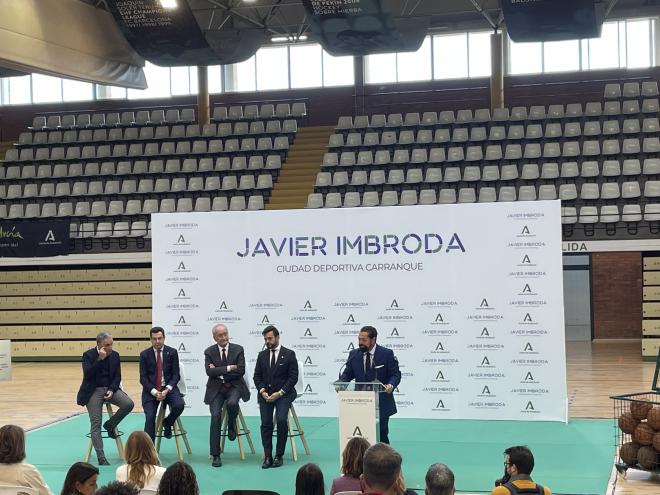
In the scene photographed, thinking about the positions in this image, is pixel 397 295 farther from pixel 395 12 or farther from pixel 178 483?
pixel 395 12

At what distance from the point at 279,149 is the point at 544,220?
12.2 metres

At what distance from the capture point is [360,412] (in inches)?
354

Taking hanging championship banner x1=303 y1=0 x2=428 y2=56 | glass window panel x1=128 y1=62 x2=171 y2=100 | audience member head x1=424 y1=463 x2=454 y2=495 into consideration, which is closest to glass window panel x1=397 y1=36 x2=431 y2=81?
glass window panel x1=128 y1=62 x2=171 y2=100

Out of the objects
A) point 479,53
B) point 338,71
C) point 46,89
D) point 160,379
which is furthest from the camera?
point 46,89

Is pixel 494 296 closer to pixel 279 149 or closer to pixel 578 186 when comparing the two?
pixel 578 186

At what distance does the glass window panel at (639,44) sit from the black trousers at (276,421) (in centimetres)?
1760

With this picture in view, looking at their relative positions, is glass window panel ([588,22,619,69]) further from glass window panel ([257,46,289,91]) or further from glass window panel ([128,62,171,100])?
glass window panel ([128,62,171,100])

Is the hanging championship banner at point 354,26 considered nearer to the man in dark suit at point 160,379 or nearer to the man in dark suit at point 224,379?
the man in dark suit at point 224,379

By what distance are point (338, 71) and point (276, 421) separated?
17388 millimetres

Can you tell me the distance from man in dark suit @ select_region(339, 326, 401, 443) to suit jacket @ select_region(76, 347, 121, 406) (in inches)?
97.5

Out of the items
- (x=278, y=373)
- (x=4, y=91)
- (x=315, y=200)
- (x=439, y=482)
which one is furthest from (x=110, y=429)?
(x=4, y=91)

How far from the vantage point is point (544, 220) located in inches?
454

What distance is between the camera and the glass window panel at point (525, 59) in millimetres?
24844

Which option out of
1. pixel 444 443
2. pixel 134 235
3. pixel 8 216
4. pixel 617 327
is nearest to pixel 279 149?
pixel 134 235
